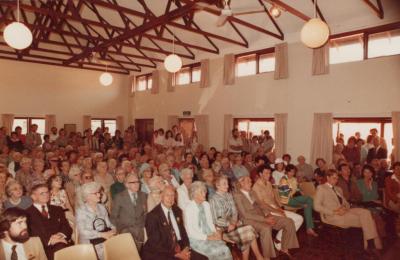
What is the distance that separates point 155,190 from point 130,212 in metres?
0.50

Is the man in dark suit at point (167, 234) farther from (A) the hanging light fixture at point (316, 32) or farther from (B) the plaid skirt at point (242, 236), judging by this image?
(A) the hanging light fixture at point (316, 32)

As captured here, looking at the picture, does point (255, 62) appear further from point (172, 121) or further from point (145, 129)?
point (145, 129)

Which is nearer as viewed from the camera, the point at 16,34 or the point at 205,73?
the point at 16,34

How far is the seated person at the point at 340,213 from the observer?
4.63 meters

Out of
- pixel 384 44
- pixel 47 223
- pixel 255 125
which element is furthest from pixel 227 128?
pixel 47 223

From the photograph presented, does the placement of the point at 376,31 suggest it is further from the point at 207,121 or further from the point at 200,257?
the point at 200,257

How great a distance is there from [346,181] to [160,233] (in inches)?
158

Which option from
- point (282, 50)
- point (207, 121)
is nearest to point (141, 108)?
point (207, 121)

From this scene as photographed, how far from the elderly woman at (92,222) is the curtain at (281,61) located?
7.12m

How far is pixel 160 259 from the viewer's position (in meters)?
3.19

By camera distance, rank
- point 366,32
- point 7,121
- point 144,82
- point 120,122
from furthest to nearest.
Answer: point 120,122 → point 144,82 → point 7,121 → point 366,32

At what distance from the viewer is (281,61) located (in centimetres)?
908

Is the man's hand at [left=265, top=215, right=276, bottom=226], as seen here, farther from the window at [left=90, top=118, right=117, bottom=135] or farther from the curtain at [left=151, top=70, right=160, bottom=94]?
the window at [left=90, top=118, right=117, bottom=135]

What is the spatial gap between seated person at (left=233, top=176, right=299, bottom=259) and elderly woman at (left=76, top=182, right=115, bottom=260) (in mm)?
1916
